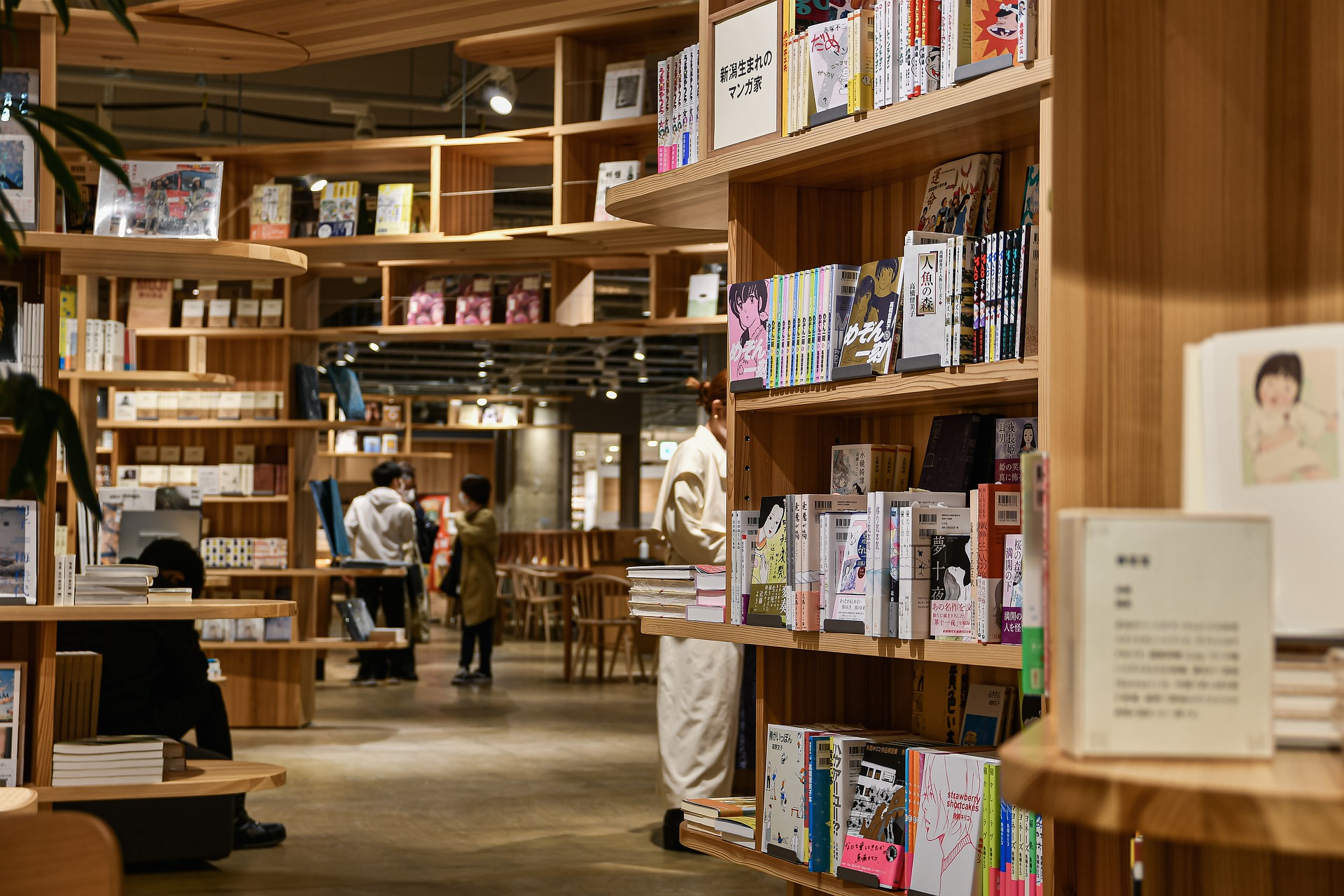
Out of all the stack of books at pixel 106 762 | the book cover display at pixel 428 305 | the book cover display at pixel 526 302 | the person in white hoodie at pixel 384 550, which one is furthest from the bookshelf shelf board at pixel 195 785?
the person in white hoodie at pixel 384 550

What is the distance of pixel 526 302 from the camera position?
25.1ft

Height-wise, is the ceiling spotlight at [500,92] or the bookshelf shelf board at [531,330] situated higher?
the ceiling spotlight at [500,92]

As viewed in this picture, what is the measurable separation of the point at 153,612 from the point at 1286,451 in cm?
347

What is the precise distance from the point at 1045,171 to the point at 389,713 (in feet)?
24.9

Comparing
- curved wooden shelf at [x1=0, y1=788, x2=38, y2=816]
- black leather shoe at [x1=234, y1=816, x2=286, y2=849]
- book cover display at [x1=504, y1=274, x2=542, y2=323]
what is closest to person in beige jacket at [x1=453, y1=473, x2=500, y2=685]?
book cover display at [x1=504, y1=274, x2=542, y2=323]

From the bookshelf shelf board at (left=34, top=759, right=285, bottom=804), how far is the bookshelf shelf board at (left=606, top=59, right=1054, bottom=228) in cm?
213

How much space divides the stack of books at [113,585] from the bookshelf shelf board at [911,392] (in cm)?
203

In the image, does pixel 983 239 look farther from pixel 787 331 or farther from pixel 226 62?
pixel 226 62

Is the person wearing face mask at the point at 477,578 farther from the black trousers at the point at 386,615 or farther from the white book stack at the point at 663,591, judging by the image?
the white book stack at the point at 663,591

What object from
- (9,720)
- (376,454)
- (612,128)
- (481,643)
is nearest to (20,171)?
(9,720)

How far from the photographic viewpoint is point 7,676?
12.8 ft

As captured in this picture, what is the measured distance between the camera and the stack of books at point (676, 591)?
10.8 ft

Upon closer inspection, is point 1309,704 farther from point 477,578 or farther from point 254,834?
point 477,578

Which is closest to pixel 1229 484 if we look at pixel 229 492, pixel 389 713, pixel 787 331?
pixel 787 331
